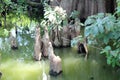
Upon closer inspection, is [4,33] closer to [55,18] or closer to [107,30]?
[55,18]

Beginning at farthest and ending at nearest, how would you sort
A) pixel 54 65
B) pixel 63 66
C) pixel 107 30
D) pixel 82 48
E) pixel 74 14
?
pixel 74 14 → pixel 82 48 → pixel 63 66 → pixel 54 65 → pixel 107 30

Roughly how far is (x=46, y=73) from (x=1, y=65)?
128cm

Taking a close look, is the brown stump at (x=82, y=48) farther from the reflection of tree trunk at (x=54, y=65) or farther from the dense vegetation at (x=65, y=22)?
the reflection of tree trunk at (x=54, y=65)

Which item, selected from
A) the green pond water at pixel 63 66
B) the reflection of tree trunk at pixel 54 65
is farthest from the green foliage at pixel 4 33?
the reflection of tree trunk at pixel 54 65

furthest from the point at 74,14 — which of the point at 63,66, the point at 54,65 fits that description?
the point at 54,65

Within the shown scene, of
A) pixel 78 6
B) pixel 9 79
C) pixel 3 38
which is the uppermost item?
pixel 78 6

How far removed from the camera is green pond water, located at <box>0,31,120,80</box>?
20.6 feet

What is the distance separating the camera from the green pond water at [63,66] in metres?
6.29

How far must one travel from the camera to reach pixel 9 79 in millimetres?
6270

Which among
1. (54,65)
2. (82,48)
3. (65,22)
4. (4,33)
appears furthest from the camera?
(4,33)

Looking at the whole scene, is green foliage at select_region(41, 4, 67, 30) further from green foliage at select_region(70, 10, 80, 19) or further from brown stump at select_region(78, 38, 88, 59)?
brown stump at select_region(78, 38, 88, 59)

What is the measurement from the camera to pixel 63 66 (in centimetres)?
689

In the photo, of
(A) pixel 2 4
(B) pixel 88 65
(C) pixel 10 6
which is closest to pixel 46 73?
(B) pixel 88 65

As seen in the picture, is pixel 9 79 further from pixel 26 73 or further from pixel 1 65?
pixel 1 65
